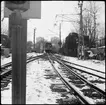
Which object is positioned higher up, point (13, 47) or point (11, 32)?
point (11, 32)

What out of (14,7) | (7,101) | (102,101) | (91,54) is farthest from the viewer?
(91,54)

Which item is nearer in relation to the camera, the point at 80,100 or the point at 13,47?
the point at 13,47

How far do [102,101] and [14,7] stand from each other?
4215 millimetres

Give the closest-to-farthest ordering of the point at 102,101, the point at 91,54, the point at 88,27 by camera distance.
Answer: the point at 102,101 → the point at 91,54 → the point at 88,27

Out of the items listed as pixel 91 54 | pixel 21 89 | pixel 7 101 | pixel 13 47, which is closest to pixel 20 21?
pixel 13 47

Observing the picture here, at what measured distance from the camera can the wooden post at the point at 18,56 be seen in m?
2.67

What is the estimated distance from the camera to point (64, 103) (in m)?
5.41

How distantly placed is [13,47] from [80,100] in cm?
348

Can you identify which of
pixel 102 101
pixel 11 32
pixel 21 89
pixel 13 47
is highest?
pixel 11 32

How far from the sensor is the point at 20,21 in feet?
8.88

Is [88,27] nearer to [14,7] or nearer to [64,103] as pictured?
[64,103]

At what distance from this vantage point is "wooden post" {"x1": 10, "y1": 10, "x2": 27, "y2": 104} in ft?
8.75

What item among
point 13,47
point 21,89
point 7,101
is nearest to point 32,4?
point 13,47

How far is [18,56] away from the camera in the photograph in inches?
105
